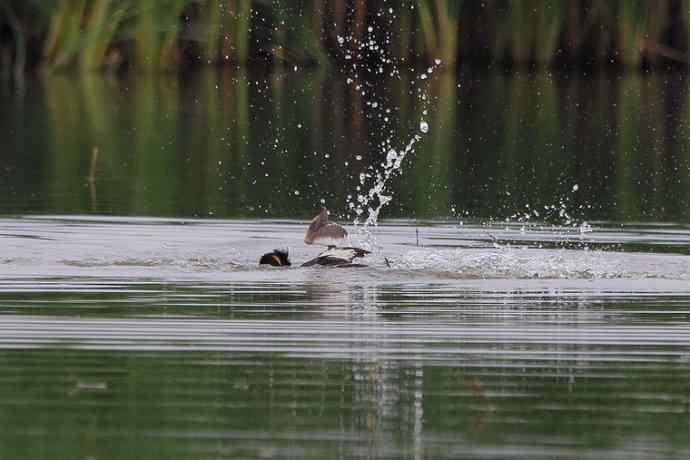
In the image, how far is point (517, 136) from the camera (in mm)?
23172

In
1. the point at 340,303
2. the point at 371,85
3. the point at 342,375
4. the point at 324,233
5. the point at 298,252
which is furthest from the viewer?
the point at 371,85

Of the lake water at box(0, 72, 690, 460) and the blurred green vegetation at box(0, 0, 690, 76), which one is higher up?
the blurred green vegetation at box(0, 0, 690, 76)

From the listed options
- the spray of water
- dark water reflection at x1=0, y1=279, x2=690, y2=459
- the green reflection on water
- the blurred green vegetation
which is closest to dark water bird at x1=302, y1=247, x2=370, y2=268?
dark water reflection at x1=0, y1=279, x2=690, y2=459

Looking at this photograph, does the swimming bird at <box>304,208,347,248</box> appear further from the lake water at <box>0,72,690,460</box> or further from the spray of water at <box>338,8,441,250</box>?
the spray of water at <box>338,8,441,250</box>

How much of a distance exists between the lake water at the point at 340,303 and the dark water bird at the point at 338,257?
8 cm

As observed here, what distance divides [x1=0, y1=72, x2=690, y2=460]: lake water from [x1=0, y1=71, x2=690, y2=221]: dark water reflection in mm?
82

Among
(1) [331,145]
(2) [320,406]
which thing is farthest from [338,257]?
(1) [331,145]

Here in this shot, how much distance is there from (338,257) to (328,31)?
79.1 ft

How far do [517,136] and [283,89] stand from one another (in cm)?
959

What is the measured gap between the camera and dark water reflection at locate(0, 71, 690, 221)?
616 inches

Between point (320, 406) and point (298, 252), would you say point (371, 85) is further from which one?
point (320, 406)

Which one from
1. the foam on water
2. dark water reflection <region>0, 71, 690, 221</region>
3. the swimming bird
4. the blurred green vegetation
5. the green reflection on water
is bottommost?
the green reflection on water

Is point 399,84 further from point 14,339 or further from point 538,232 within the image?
point 14,339

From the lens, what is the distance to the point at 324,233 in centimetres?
1109
